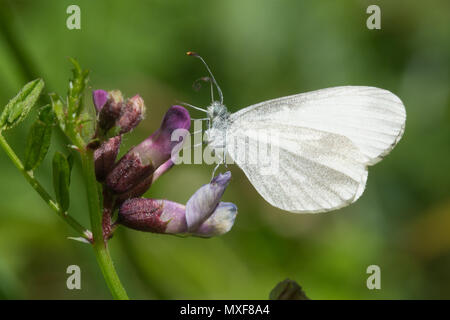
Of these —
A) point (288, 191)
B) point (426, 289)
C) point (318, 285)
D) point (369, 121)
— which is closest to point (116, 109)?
point (288, 191)

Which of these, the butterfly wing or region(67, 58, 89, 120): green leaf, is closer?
region(67, 58, 89, 120): green leaf

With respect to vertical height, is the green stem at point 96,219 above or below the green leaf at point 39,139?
below

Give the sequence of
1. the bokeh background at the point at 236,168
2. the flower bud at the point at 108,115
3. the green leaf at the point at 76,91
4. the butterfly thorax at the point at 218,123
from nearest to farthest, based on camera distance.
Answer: the green leaf at the point at 76,91
the flower bud at the point at 108,115
the butterfly thorax at the point at 218,123
the bokeh background at the point at 236,168

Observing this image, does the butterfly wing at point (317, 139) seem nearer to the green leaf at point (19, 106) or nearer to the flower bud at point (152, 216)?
the flower bud at point (152, 216)

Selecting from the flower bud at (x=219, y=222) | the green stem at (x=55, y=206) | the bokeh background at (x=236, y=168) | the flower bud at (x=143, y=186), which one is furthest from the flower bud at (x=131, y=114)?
the bokeh background at (x=236, y=168)

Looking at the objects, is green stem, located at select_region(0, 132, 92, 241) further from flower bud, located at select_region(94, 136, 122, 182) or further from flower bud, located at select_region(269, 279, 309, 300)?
flower bud, located at select_region(269, 279, 309, 300)

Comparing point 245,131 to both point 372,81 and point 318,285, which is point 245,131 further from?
point 372,81

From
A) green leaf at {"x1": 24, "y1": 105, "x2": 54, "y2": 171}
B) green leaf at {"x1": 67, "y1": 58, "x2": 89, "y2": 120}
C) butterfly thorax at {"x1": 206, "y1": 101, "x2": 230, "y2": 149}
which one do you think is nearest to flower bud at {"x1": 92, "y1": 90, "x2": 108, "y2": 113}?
green leaf at {"x1": 24, "y1": 105, "x2": 54, "y2": 171}
